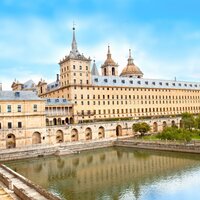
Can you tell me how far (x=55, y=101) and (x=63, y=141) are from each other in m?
10.5

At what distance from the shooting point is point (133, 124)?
70312 mm

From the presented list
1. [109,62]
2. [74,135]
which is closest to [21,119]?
[74,135]

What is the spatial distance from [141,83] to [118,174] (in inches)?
1989

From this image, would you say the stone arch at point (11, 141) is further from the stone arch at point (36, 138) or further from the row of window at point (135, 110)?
the row of window at point (135, 110)

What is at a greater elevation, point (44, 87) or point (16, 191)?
point (44, 87)

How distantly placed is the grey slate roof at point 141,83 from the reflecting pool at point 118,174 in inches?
1020

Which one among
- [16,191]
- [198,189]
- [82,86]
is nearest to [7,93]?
[82,86]

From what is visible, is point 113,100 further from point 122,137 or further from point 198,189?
point 198,189

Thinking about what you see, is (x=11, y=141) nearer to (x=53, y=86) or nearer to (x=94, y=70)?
(x=53, y=86)

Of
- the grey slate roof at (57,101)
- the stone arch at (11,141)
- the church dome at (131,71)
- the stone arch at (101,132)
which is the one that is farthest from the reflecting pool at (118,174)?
the church dome at (131,71)

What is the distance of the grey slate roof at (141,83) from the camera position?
77044 millimetres

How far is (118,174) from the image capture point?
A: 122ft

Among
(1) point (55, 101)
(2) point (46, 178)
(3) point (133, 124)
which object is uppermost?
(1) point (55, 101)

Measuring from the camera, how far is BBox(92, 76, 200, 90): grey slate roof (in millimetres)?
77044
